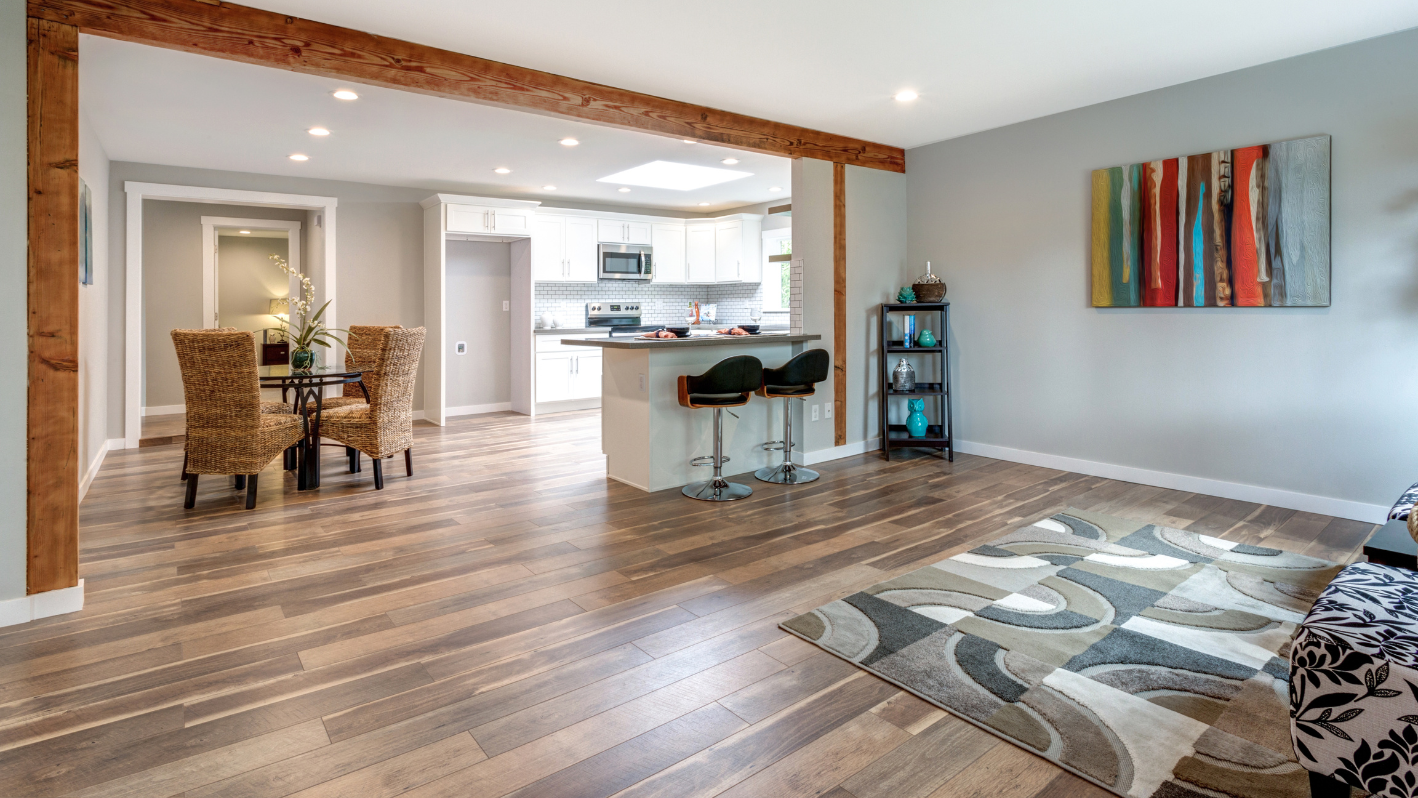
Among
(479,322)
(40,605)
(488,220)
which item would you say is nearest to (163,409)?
(479,322)

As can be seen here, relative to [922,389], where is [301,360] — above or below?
above

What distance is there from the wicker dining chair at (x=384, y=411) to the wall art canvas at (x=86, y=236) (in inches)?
62.1

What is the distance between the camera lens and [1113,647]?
2.49m

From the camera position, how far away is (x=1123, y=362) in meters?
4.86

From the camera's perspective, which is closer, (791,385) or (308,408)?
(791,385)

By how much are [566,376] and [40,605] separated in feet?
19.4

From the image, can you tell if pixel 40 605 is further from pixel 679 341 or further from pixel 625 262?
pixel 625 262

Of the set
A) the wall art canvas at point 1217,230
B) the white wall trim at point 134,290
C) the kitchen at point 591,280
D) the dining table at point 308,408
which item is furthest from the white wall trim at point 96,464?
the wall art canvas at point 1217,230

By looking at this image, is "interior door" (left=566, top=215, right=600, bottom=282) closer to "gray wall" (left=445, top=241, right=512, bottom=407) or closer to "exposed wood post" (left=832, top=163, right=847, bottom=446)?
"gray wall" (left=445, top=241, right=512, bottom=407)

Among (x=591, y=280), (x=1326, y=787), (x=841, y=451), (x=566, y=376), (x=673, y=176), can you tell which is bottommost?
(x=1326, y=787)

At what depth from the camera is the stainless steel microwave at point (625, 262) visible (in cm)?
877

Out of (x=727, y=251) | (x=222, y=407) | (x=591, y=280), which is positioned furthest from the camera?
(x=727, y=251)

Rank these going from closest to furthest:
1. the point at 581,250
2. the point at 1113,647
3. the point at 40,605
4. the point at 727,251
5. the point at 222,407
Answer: the point at 1113,647
the point at 40,605
the point at 222,407
the point at 581,250
the point at 727,251

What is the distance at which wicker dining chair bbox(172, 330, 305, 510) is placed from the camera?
408 cm
